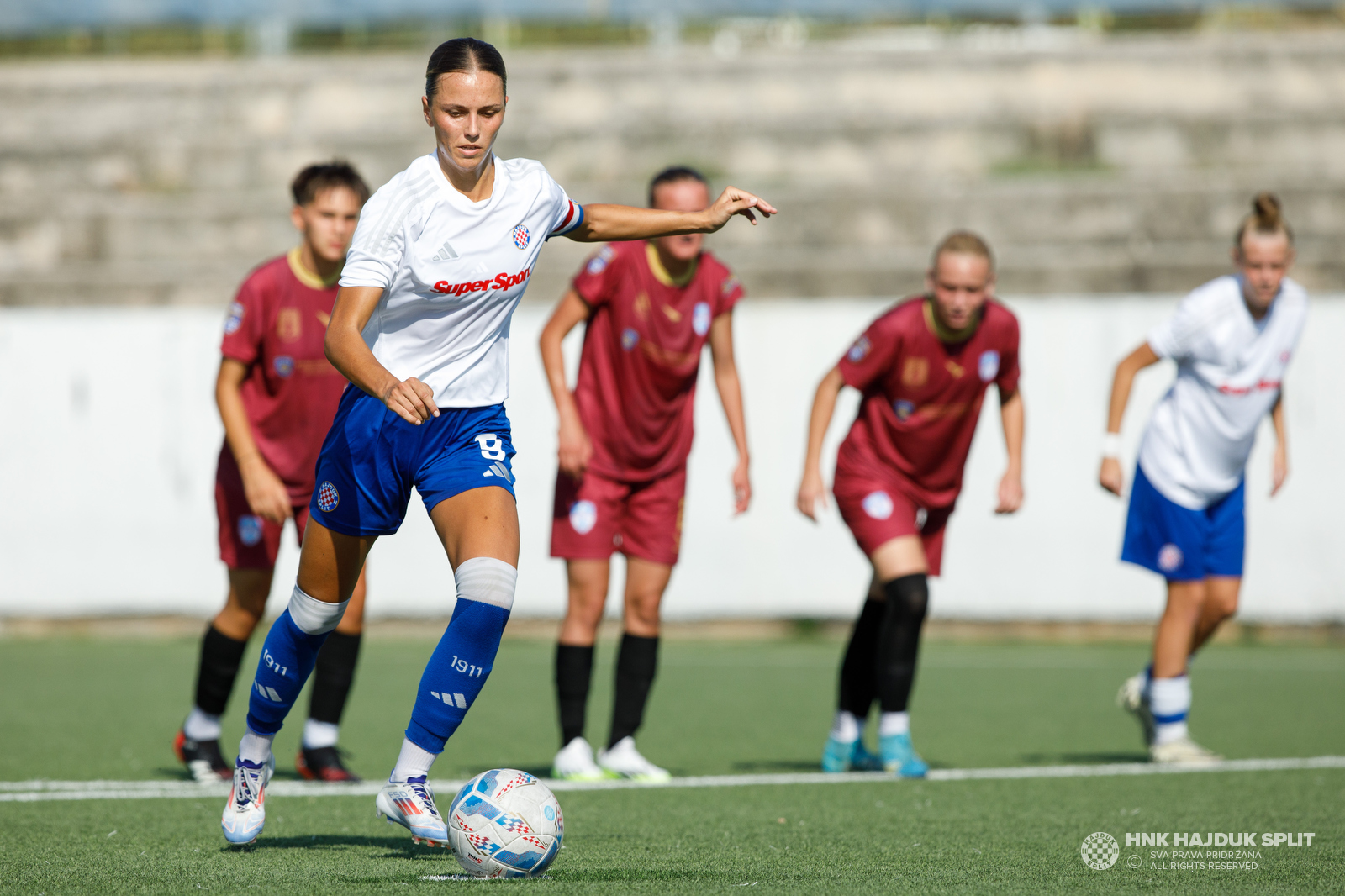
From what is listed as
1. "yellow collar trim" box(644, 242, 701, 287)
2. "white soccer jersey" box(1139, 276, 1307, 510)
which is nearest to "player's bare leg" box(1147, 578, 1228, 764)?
"white soccer jersey" box(1139, 276, 1307, 510)

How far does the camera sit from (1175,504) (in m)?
5.90

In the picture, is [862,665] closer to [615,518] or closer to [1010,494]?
[1010,494]

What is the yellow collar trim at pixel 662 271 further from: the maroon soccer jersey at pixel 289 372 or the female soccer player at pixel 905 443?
the maroon soccer jersey at pixel 289 372

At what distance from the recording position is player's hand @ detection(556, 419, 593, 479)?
538 centimetres

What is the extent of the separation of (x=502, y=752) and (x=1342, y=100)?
11880mm

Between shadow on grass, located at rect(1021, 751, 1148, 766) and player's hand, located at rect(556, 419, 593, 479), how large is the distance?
1.99 m

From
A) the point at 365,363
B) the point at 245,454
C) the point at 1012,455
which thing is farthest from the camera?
the point at 1012,455

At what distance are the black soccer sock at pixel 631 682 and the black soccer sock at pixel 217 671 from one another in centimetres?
135

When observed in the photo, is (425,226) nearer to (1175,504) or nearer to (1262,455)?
(1175,504)

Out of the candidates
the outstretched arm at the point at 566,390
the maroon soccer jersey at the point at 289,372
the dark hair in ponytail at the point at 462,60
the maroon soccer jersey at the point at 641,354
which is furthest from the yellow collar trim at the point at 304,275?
the dark hair in ponytail at the point at 462,60

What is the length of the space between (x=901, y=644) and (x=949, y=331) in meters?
1.16

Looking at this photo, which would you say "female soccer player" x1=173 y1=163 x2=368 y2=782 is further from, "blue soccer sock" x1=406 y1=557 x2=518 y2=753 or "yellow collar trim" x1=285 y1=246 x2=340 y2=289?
"blue soccer sock" x1=406 y1=557 x2=518 y2=753

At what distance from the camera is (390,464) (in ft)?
12.4

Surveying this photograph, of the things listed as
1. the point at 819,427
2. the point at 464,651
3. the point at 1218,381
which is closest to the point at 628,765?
the point at 819,427
